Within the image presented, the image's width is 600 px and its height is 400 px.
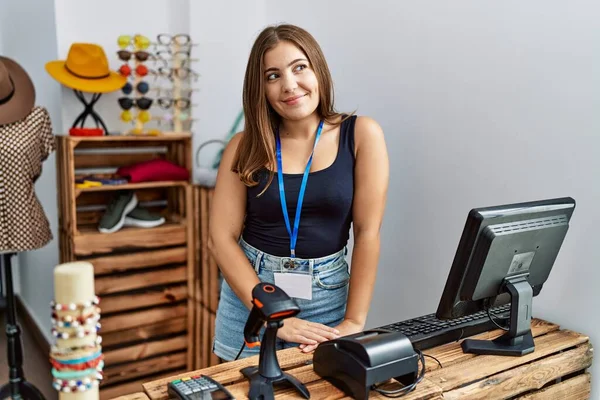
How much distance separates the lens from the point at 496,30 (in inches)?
69.7

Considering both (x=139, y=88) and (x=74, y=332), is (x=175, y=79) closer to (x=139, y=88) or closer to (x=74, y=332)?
(x=139, y=88)

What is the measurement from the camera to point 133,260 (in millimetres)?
2896

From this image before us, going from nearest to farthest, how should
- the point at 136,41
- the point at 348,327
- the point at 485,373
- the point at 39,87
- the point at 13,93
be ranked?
the point at 485,373
the point at 348,327
the point at 13,93
the point at 136,41
the point at 39,87

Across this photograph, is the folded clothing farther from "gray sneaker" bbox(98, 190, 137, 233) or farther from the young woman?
the young woman

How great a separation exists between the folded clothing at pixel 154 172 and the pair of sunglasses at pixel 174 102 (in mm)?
293

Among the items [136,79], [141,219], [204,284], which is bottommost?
[204,284]

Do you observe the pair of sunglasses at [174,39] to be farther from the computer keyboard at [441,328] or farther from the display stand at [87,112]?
the computer keyboard at [441,328]

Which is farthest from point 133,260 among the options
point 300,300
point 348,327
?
point 348,327

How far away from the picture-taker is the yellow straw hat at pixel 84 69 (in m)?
2.69

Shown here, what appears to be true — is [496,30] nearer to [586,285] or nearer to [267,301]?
[586,285]

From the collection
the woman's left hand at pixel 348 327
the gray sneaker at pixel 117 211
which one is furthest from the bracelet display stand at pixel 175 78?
the woman's left hand at pixel 348 327

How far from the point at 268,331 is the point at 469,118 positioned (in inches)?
43.0

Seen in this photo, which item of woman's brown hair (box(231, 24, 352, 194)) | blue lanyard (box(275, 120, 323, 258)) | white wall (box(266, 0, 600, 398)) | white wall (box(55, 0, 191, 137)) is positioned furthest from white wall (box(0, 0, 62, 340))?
blue lanyard (box(275, 120, 323, 258))

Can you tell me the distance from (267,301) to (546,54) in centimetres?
113
